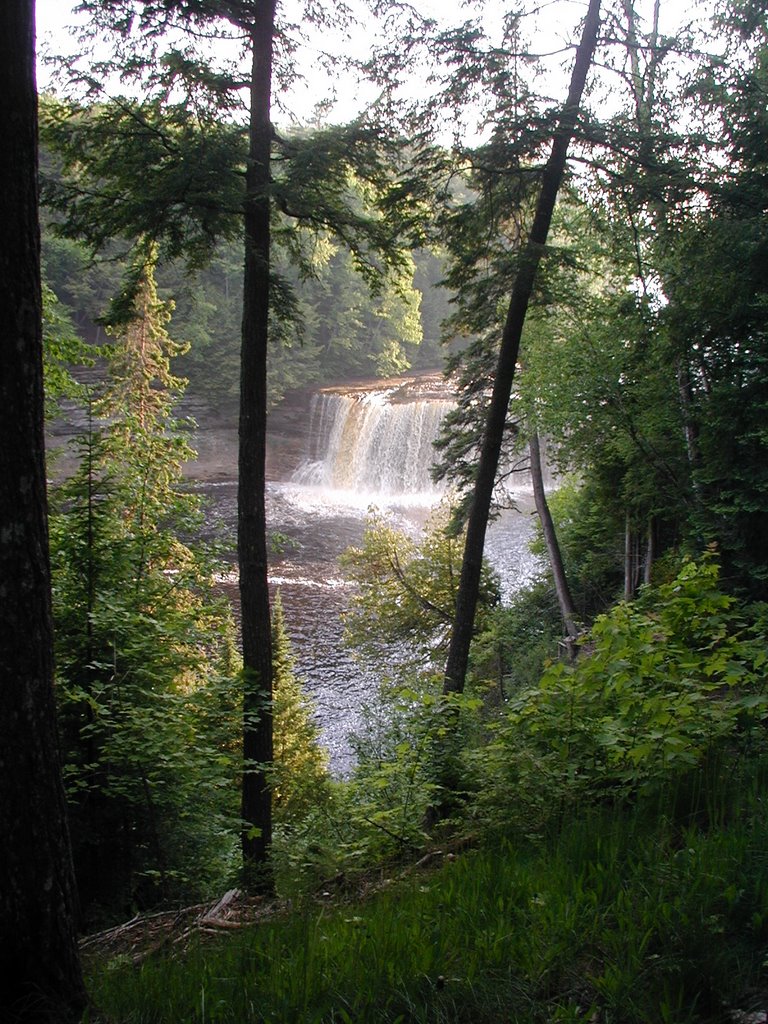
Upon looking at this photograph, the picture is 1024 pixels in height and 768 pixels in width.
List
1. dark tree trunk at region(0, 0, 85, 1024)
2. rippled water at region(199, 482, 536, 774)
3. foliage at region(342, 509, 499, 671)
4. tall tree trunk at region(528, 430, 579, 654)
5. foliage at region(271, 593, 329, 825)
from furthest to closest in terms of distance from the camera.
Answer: rippled water at region(199, 482, 536, 774) → foliage at region(342, 509, 499, 671) → tall tree trunk at region(528, 430, 579, 654) → foliage at region(271, 593, 329, 825) → dark tree trunk at region(0, 0, 85, 1024)

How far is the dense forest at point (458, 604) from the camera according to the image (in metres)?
2.38

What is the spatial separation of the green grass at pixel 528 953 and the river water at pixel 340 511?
1369 cm

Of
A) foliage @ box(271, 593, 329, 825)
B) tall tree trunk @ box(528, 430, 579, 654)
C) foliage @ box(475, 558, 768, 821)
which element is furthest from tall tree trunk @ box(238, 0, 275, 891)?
tall tree trunk @ box(528, 430, 579, 654)

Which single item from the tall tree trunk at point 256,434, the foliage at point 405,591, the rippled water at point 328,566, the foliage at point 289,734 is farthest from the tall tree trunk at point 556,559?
the tall tree trunk at point 256,434

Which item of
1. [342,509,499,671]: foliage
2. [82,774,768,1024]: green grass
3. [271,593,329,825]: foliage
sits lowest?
[271,593,329,825]: foliage

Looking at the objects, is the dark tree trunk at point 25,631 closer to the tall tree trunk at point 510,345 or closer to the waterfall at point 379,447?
the tall tree trunk at point 510,345

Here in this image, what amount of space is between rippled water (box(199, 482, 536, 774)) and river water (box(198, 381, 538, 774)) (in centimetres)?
4

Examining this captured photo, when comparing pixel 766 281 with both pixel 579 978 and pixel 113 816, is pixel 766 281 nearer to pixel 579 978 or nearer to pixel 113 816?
pixel 579 978

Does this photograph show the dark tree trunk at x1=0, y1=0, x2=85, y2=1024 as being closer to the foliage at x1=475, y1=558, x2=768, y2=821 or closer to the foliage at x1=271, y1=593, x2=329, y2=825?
the foliage at x1=475, y1=558, x2=768, y2=821

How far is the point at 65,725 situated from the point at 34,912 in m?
3.43

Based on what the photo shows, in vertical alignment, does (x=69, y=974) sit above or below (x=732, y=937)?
below

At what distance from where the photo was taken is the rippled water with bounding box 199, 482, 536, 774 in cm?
1753

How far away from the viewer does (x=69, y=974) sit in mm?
2430

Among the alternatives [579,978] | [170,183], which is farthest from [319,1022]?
[170,183]
